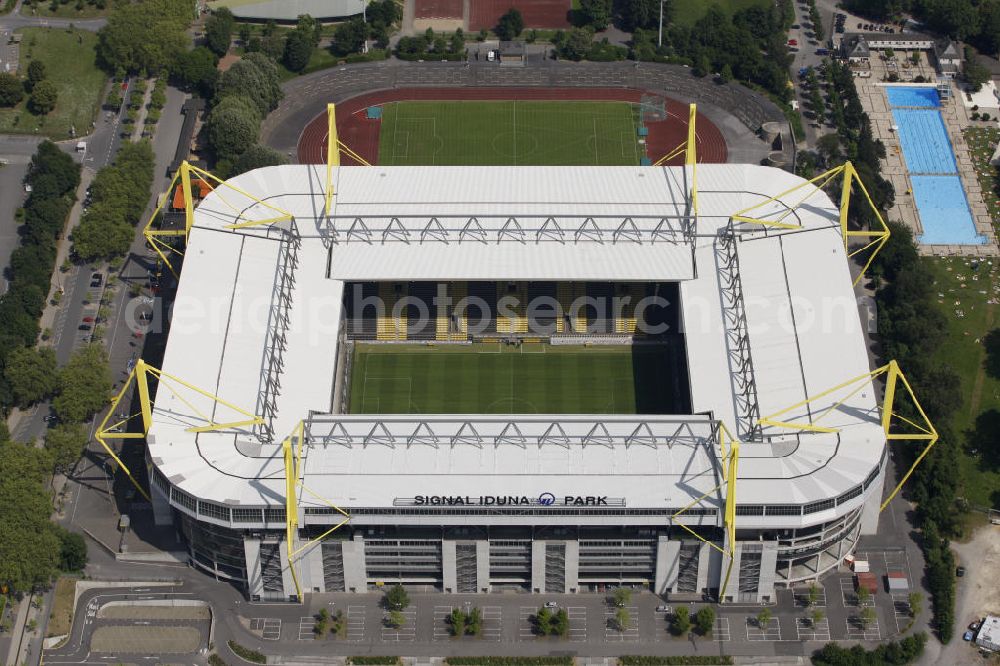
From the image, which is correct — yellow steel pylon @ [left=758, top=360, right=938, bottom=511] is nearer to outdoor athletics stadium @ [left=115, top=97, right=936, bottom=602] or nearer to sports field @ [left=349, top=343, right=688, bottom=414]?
outdoor athletics stadium @ [left=115, top=97, right=936, bottom=602]

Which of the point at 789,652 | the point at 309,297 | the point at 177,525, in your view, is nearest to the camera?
the point at 789,652

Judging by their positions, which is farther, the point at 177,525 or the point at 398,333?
the point at 398,333

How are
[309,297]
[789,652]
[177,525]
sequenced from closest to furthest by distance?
[789,652] < [177,525] < [309,297]

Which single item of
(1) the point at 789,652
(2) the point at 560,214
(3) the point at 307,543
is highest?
(2) the point at 560,214

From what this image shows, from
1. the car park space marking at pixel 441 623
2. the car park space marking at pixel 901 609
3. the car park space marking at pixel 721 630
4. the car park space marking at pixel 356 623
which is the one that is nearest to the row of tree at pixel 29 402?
the car park space marking at pixel 356 623

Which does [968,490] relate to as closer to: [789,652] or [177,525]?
[789,652]

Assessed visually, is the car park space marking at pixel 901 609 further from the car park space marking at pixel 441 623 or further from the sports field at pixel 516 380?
the car park space marking at pixel 441 623

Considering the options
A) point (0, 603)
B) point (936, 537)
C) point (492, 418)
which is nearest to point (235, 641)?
point (0, 603)

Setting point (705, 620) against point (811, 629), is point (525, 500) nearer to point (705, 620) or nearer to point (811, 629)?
point (705, 620)
